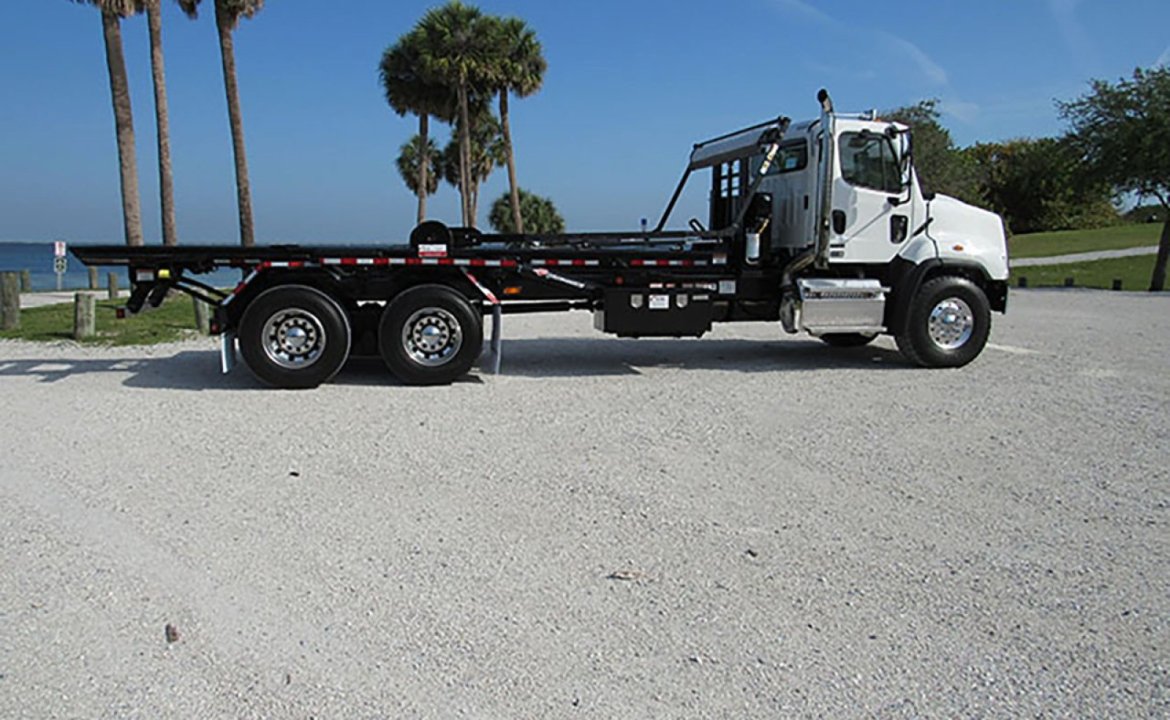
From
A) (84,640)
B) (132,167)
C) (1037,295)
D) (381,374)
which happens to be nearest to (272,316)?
(381,374)

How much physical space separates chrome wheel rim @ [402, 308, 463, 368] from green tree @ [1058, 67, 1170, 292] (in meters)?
23.8

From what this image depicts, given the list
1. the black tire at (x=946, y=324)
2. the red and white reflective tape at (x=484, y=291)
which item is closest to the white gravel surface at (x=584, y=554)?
the red and white reflective tape at (x=484, y=291)

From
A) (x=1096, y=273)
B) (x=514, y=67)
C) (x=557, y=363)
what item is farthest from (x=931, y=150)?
(x=557, y=363)

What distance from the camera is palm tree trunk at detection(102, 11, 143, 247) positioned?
62.4ft

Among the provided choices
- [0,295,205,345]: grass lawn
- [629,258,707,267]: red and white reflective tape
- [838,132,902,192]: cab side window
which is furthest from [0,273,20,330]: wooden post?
[838,132,902,192]: cab side window

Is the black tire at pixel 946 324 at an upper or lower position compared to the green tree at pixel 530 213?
lower

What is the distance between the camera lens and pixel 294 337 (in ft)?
31.7

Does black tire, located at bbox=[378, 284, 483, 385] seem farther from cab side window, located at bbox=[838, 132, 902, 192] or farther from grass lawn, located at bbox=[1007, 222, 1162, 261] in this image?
grass lawn, located at bbox=[1007, 222, 1162, 261]

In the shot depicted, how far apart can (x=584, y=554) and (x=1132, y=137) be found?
1088 inches

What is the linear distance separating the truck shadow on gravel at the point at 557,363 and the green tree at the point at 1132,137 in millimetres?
18363

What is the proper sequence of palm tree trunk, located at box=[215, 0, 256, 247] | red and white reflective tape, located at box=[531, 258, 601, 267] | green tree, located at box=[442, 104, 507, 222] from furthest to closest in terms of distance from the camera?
green tree, located at box=[442, 104, 507, 222] → palm tree trunk, located at box=[215, 0, 256, 247] → red and white reflective tape, located at box=[531, 258, 601, 267]

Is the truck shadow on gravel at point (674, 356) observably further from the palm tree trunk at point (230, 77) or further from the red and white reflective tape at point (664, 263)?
the palm tree trunk at point (230, 77)

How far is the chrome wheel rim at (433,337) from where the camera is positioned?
9898 mm

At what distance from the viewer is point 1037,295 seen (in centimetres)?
2491
